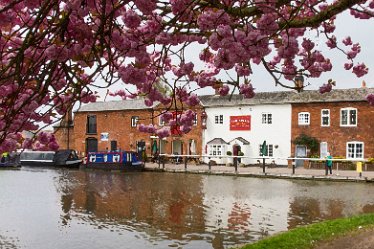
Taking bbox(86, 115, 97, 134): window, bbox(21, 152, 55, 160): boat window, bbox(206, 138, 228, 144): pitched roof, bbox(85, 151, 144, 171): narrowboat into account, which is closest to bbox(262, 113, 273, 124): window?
bbox(206, 138, 228, 144): pitched roof

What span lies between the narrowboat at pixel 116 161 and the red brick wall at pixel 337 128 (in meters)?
13.0

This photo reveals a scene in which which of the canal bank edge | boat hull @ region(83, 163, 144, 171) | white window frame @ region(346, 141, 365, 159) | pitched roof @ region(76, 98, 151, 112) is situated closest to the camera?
the canal bank edge

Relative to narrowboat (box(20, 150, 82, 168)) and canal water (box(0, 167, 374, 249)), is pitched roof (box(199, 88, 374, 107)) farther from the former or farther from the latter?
narrowboat (box(20, 150, 82, 168))

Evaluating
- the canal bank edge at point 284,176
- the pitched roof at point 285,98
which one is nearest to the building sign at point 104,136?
the pitched roof at point 285,98

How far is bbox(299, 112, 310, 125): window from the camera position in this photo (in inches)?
1510

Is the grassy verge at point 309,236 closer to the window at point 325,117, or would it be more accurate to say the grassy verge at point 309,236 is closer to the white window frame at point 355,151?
the white window frame at point 355,151

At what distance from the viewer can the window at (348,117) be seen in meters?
36.2

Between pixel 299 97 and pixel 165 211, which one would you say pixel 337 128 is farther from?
pixel 165 211

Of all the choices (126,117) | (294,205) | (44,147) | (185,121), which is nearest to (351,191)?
(294,205)

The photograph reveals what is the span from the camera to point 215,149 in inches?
1698

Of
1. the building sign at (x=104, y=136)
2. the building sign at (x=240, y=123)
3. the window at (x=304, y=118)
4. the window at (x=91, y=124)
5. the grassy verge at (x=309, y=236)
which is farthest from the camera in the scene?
the window at (x=91, y=124)

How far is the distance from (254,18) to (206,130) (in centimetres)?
3893

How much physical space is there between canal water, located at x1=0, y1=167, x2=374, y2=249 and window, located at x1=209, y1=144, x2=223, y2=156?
46.8ft

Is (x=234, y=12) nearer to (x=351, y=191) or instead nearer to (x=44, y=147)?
(x=44, y=147)
